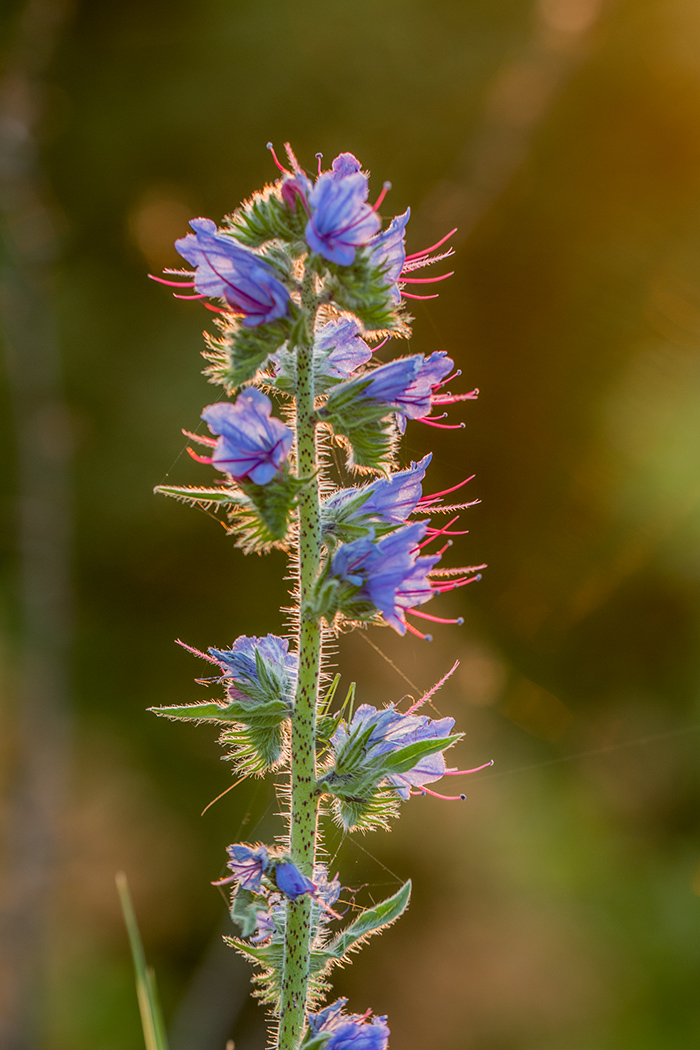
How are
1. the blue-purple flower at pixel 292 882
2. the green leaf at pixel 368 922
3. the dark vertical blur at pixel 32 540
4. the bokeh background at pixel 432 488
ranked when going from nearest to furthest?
1. the blue-purple flower at pixel 292 882
2. the green leaf at pixel 368 922
3. the bokeh background at pixel 432 488
4. the dark vertical blur at pixel 32 540

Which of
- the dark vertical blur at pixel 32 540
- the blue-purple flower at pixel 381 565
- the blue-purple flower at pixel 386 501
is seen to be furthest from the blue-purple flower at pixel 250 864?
the dark vertical blur at pixel 32 540

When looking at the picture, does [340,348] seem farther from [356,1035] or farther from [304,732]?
[356,1035]

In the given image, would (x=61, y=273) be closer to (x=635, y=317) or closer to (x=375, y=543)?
(x=635, y=317)

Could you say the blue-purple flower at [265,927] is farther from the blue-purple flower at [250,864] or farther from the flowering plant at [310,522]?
the blue-purple flower at [250,864]

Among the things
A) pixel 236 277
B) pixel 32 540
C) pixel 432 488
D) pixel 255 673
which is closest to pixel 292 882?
pixel 255 673

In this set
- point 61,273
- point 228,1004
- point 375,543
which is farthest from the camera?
point 61,273

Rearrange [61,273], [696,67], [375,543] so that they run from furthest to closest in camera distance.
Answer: [61,273]
[696,67]
[375,543]

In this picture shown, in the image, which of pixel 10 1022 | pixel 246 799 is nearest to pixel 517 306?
pixel 246 799
